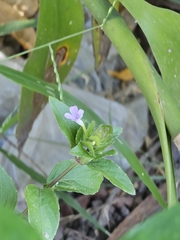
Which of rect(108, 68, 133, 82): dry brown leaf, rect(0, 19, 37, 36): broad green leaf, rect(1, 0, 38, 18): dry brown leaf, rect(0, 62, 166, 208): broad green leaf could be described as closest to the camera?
rect(0, 62, 166, 208): broad green leaf

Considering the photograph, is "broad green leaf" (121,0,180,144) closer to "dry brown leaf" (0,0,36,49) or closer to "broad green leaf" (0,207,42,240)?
"broad green leaf" (0,207,42,240)

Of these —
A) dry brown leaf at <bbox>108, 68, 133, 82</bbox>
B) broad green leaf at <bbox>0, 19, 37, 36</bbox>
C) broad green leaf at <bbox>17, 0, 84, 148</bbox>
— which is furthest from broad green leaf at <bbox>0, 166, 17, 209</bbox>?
dry brown leaf at <bbox>108, 68, 133, 82</bbox>

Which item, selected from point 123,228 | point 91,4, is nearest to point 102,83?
point 123,228

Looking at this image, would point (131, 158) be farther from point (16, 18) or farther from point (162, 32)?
point (16, 18)

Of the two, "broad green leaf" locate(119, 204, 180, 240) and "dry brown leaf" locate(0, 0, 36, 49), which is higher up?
"broad green leaf" locate(119, 204, 180, 240)

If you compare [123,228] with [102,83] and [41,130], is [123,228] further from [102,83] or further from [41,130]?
[102,83]

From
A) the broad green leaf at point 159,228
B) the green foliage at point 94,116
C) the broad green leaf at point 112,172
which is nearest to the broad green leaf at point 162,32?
the green foliage at point 94,116
